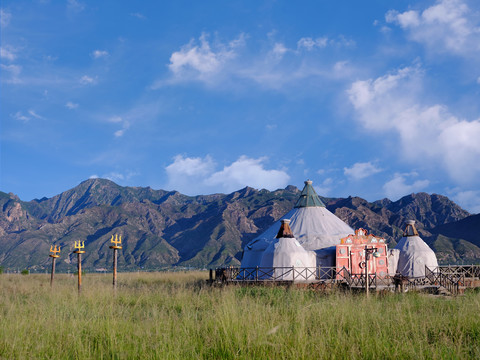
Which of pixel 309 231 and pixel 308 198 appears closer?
pixel 309 231

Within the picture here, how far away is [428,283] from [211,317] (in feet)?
89.3

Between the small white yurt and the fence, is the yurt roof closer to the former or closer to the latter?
the fence

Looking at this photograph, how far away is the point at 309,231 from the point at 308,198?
461cm

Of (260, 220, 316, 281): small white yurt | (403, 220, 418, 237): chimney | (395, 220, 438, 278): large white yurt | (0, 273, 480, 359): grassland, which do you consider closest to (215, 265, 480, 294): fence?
(260, 220, 316, 281): small white yurt

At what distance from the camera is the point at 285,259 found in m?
29.0

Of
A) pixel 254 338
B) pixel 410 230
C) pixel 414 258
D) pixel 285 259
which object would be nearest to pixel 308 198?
pixel 410 230

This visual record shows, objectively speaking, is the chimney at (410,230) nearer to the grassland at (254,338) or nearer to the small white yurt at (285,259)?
the small white yurt at (285,259)

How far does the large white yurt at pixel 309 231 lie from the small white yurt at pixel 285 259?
7.93 ft

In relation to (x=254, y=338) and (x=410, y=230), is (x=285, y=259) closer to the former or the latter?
(x=410, y=230)

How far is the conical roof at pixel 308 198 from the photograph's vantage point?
38.3m

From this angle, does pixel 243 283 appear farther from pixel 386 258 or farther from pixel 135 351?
pixel 135 351

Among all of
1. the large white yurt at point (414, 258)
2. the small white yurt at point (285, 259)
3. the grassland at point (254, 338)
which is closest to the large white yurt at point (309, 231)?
the small white yurt at point (285, 259)

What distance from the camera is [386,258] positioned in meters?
34.4

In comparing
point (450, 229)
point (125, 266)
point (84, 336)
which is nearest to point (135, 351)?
point (84, 336)
